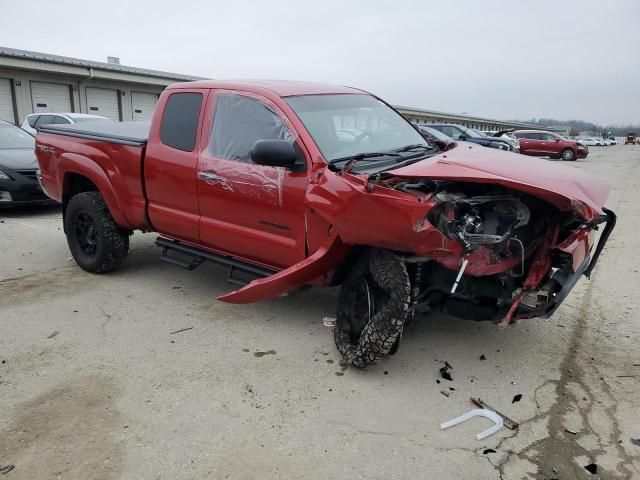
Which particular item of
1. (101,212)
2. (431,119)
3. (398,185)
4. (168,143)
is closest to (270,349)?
(398,185)

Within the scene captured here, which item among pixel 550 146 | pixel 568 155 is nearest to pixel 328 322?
pixel 550 146

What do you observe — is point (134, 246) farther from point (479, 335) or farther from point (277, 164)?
point (479, 335)

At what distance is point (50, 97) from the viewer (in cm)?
2184

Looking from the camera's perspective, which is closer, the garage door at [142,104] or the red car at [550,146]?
the garage door at [142,104]

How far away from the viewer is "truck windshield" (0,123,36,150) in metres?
9.12

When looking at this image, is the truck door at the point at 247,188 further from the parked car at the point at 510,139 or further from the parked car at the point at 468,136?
the parked car at the point at 510,139

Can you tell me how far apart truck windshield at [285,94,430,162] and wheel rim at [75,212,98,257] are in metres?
2.71

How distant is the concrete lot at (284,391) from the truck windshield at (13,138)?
5.06 metres

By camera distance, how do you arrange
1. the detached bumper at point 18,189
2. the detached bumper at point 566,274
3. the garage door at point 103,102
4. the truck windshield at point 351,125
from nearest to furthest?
the detached bumper at point 566,274 → the truck windshield at point 351,125 → the detached bumper at point 18,189 → the garage door at point 103,102

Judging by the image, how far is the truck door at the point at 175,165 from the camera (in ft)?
14.7

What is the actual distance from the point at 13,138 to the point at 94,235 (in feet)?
17.4

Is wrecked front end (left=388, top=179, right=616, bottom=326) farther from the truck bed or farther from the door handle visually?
the truck bed

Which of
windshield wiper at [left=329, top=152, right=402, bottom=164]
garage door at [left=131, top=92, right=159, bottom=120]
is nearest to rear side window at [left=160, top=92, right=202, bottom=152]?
windshield wiper at [left=329, top=152, right=402, bottom=164]

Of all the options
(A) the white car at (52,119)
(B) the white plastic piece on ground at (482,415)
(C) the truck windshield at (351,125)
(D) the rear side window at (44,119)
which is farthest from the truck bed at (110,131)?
(D) the rear side window at (44,119)
